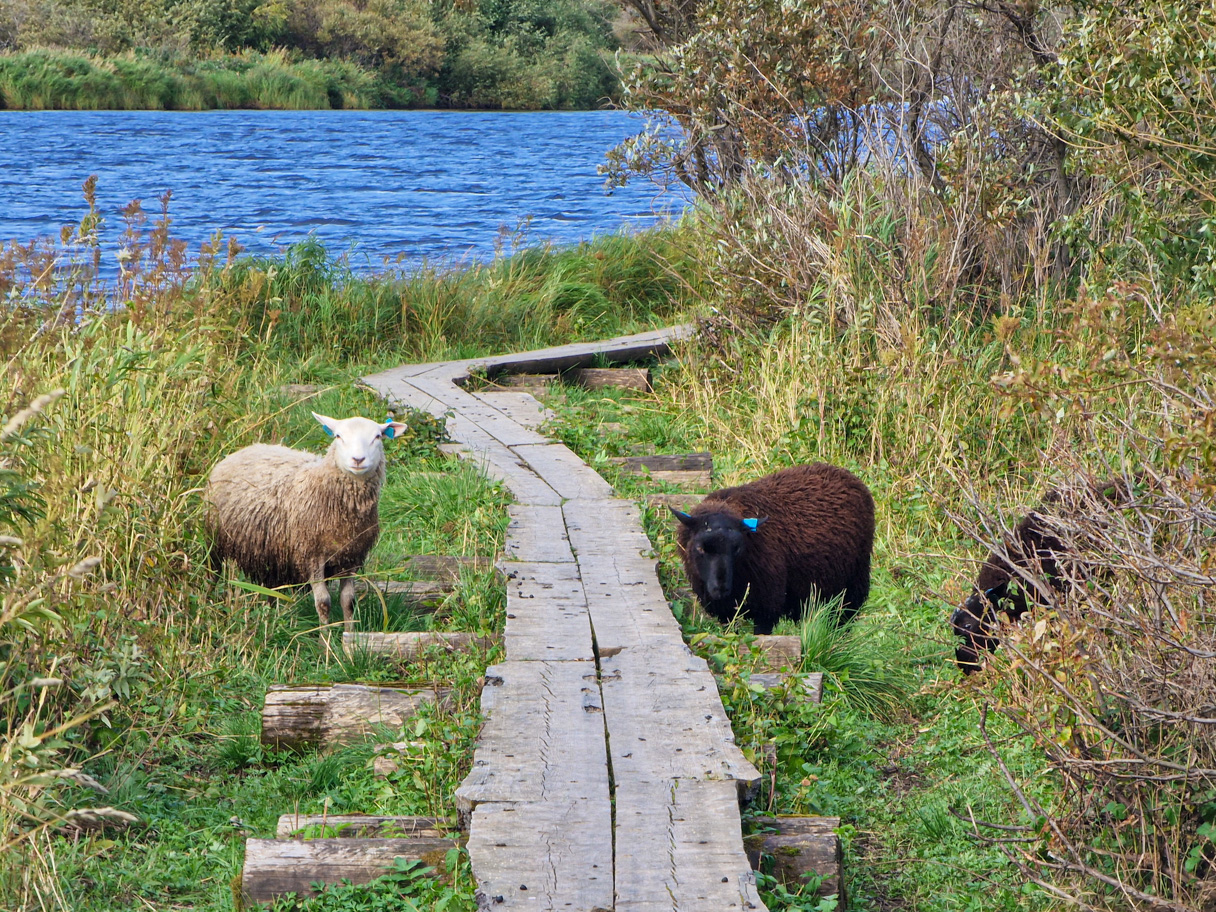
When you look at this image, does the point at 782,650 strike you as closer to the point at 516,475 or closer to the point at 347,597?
the point at 347,597

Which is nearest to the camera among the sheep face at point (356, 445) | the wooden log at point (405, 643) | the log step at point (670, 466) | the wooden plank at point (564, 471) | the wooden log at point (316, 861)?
the wooden log at point (316, 861)

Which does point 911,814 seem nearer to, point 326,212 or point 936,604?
point 936,604

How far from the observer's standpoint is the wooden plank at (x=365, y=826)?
150 inches

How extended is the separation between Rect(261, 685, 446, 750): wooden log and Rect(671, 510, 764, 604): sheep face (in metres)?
1.59

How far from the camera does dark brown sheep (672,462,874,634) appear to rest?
5.80 m

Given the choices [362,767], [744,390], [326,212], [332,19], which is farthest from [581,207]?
[332,19]

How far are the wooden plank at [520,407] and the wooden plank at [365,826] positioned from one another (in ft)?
17.7

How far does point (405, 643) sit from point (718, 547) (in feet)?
5.18

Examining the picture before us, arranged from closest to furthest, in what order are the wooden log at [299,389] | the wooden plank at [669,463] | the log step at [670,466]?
the log step at [670,466] → the wooden plank at [669,463] → the wooden log at [299,389]

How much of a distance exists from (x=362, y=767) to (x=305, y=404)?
5.56m

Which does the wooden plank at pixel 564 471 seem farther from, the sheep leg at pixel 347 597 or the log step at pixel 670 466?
the sheep leg at pixel 347 597

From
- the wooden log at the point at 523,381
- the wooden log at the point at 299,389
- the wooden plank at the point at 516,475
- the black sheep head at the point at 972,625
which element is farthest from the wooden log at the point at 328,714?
the wooden log at the point at 523,381

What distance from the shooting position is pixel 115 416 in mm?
5828

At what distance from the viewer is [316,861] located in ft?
11.7
